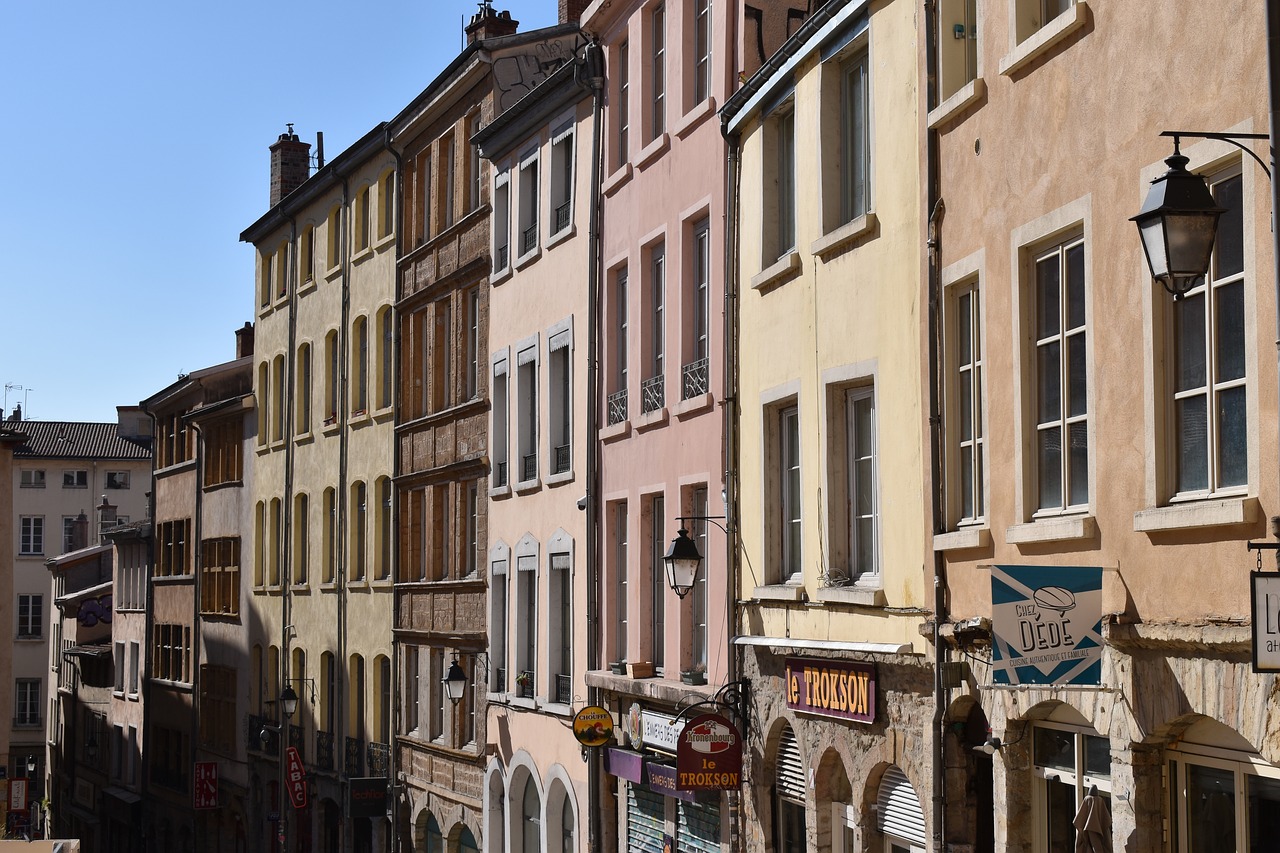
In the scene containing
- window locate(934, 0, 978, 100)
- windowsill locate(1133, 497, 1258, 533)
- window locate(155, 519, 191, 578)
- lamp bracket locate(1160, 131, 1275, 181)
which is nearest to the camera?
lamp bracket locate(1160, 131, 1275, 181)

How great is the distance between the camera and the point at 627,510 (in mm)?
22391

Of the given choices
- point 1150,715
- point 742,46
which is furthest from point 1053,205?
point 742,46

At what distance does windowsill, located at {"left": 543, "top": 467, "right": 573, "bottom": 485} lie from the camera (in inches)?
966

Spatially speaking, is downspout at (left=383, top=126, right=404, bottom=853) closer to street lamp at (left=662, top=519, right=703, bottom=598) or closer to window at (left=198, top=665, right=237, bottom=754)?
window at (left=198, top=665, right=237, bottom=754)

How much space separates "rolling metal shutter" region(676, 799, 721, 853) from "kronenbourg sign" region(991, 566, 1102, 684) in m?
8.88

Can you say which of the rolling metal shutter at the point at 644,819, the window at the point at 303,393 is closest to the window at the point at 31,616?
the window at the point at 303,393

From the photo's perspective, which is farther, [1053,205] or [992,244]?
[992,244]

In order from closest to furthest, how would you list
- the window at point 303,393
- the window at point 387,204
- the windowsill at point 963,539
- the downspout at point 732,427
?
the windowsill at point 963,539 → the downspout at point 732,427 → the window at point 387,204 → the window at point 303,393

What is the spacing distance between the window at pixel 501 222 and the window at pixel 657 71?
6176mm

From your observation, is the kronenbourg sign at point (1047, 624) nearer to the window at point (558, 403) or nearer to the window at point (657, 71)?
the window at point (657, 71)

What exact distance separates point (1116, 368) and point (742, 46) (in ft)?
30.9

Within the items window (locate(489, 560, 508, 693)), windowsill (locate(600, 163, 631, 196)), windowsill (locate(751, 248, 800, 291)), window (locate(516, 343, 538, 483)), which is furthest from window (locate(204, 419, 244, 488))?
windowsill (locate(751, 248, 800, 291))

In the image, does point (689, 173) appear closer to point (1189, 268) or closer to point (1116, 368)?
point (1116, 368)

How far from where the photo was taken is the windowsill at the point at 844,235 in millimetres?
14938
